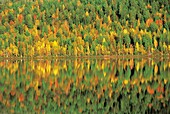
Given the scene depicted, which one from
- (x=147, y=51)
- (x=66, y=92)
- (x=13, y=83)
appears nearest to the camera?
(x=66, y=92)

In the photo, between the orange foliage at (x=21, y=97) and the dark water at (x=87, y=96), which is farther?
the orange foliage at (x=21, y=97)

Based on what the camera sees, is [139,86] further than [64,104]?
Yes

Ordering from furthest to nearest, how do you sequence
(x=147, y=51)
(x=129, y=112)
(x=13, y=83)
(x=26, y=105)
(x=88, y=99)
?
(x=147, y=51) → (x=13, y=83) → (x=88, y=99) → (x=26, y=105) → (x=129, y=112)

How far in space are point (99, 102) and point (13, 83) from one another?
23258mm

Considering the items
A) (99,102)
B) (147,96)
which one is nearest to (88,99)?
(99,102)

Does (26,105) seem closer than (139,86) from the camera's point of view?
Yes

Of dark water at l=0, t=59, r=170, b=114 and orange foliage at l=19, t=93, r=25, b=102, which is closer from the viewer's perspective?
dark water at l=0, t=59, r=170, b=114

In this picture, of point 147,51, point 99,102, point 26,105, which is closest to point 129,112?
point 99,102

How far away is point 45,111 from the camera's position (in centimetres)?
4409

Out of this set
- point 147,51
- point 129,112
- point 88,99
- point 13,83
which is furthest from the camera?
point 147,51

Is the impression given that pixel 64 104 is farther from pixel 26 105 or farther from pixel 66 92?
pixel 66 92

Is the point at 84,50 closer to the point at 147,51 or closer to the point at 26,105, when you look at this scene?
the point at 147,51

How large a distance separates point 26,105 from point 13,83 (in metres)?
22.0

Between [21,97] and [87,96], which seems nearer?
[87,96]
